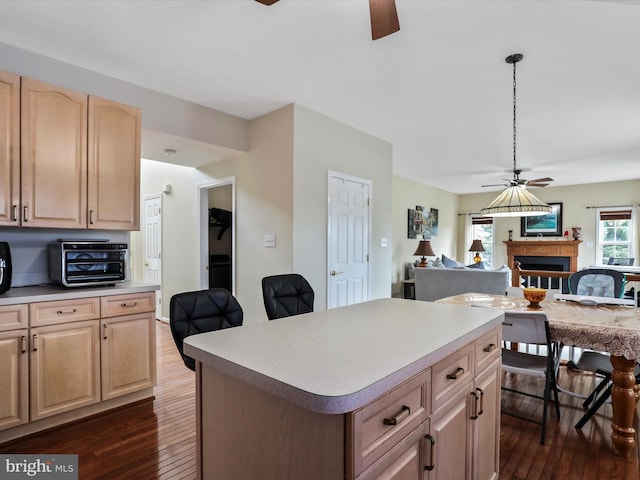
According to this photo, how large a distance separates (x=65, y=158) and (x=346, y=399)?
2.76m

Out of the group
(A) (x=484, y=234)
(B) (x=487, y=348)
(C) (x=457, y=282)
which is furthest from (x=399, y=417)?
(A) (x=484, y=234)

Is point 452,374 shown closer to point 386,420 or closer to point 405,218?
point 386,420

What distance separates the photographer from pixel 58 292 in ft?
7.80

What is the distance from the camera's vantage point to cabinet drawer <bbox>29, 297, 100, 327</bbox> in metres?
2.24

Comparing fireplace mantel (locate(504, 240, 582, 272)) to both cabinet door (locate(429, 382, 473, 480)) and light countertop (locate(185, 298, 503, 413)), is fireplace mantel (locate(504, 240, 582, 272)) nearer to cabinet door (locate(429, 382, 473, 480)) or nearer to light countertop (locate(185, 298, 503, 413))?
light countertop (locate(185, 298, 503, 413))

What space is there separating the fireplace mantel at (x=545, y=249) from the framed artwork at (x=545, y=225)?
266 millimetres

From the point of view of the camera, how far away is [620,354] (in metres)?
1.97

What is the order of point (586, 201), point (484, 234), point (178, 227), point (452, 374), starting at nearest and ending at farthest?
point (452, 374), point (178, 227), point (586, 201), point (484, 234)

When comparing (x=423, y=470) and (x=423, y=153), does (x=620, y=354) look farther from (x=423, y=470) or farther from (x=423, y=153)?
(x=423, y=153)

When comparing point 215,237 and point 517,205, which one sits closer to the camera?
point 517,205

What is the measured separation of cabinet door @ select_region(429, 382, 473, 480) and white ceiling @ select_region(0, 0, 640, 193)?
6.99ft

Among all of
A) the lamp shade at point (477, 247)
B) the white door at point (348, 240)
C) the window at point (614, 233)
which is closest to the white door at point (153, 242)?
the white door at point (348, 240)

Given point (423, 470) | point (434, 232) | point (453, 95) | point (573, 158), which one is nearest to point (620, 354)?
point (423, 470)

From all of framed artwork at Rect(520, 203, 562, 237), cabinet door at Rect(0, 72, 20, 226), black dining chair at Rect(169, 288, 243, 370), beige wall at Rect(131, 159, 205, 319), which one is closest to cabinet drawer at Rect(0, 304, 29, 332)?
cabinet door at Rect(0, 72, 20, 226)
